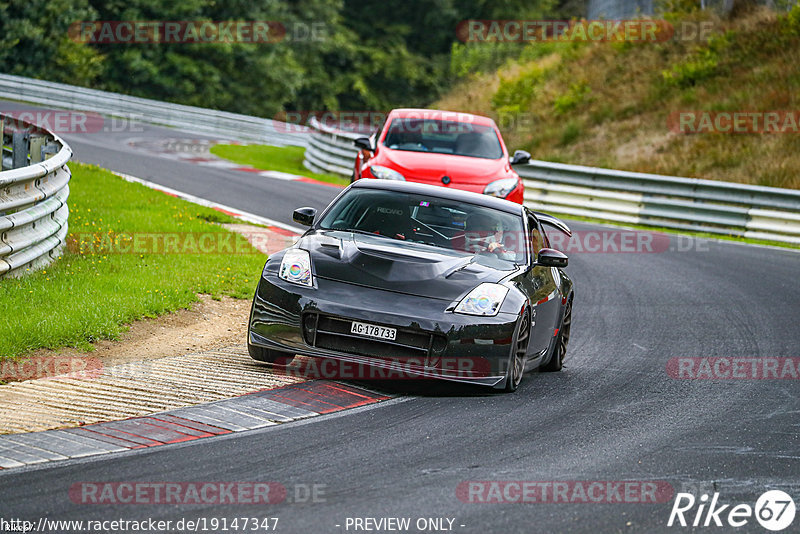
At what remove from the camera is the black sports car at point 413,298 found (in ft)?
24.9

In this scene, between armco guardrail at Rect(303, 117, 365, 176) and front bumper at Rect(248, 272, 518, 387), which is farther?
armco guardrail at Rect(303, 117, 365, 176)

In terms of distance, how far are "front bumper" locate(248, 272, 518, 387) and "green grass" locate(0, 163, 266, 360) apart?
1.85 metres

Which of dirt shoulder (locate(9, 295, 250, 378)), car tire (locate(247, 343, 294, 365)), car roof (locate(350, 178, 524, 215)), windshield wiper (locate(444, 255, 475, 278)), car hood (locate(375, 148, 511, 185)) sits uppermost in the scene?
car roof (locate(350, 178, 524, 215))

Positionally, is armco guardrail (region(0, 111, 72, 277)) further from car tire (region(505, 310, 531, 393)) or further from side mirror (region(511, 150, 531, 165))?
side mirror (region(511, 150, 531, 165))

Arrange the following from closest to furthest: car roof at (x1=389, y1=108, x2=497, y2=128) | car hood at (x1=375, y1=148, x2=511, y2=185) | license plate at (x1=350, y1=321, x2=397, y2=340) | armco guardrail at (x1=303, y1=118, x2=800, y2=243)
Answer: license plate at (x1=350, y1=321, x2=397, y2=340)
car hood at (x1=375, y1=148, x2=511, y2=185)
car roof at (x1=389, y1=108, x2=497, y2=128)
armco guardrail at (x1=303, y1=118, x2=800, y2=243)

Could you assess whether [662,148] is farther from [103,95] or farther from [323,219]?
[323,219]

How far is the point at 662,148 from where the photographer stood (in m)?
28.5

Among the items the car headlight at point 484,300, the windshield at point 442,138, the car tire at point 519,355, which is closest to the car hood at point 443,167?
the windshield at point 442,138

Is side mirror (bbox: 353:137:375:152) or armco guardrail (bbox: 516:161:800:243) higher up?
side mirror (bbox: 353:137:375:152)

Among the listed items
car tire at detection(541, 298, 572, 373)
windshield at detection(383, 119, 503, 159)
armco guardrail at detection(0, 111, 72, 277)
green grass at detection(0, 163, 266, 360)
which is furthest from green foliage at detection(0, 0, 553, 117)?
car tire at detection(541, 298, 572, 373)

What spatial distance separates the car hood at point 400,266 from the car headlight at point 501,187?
6510mm

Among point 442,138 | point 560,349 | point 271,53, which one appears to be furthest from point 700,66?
point 560,349

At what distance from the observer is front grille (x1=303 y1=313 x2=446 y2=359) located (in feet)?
24.8

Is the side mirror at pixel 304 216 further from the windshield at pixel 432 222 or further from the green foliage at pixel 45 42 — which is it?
the green foliage at pixel 45 42
